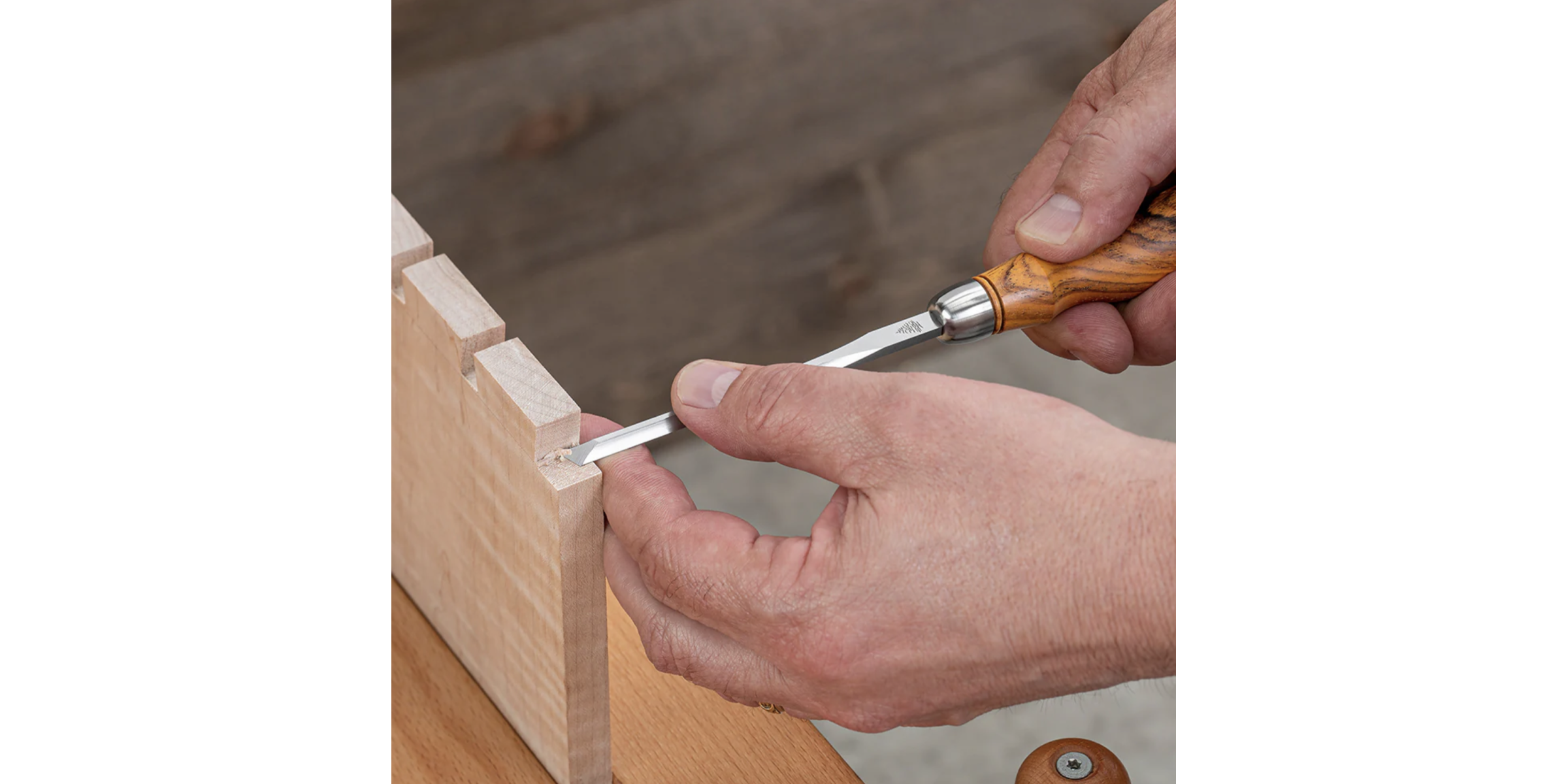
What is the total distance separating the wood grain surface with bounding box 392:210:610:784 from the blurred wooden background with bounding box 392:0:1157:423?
2.70ft

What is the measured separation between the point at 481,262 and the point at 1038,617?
1.12m

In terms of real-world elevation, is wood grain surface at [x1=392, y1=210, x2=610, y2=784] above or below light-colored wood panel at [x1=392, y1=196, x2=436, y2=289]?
below

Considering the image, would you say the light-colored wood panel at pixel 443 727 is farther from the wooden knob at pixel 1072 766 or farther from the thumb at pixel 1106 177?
the thumb at pixel 1106 177

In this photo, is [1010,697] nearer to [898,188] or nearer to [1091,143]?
[1091,143]

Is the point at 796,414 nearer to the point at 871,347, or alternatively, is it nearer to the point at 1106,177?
the point at 871,347

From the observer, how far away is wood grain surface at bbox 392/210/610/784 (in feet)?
2.18

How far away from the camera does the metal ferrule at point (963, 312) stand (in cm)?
74

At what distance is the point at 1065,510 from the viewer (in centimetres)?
61

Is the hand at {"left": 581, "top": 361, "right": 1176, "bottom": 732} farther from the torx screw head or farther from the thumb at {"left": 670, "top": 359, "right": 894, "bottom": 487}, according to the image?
the torx screw head

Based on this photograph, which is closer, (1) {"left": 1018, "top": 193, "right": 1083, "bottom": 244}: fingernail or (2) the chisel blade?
(2) the chisel blade

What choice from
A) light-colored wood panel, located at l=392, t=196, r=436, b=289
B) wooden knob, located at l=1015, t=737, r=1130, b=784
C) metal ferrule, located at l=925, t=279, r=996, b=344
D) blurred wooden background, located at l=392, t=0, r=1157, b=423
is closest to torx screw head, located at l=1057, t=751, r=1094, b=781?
wooden knob, located at l=1015, t=737, r=1130, b=784

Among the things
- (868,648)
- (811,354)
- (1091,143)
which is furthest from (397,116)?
(868,648)

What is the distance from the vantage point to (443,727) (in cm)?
80

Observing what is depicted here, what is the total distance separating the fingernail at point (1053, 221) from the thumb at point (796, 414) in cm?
19
